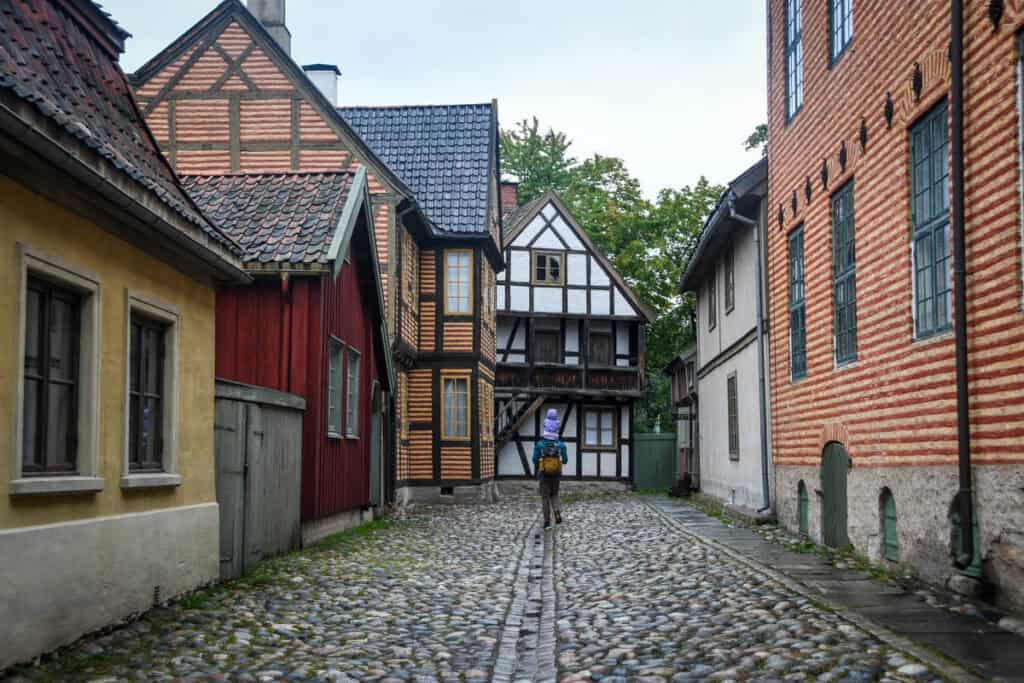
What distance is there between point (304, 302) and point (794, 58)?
709 cm

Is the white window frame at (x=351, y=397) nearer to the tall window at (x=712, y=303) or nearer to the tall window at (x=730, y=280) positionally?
the tall window at (x=730, y=280)

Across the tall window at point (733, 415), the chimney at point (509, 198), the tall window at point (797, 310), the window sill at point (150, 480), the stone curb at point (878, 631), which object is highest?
the chimney at point (509, 198)

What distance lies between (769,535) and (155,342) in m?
8.79

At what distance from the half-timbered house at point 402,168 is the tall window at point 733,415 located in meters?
6.46

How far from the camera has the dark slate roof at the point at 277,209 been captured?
13664 mm

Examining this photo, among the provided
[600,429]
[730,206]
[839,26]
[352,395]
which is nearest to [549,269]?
[600,429]

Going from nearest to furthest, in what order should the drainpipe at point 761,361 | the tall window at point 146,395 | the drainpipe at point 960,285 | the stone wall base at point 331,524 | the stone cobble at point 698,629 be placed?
the stone cobble at point 698,629, the drainpipe at point 960,285, the tall window at point 146,395, the stone wall base at point 331,524, the drainpipe at point 761,361

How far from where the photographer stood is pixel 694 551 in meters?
13.1

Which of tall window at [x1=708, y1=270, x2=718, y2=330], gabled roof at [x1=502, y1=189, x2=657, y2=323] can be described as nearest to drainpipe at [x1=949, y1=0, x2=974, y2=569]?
tall window at [x1=708, y1=270, x2=718, y2=330]

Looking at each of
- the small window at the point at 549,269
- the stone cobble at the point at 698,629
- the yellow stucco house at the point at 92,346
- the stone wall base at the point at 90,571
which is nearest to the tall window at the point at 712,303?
the stone cobble at the point at 698,629

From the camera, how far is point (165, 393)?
30.3ft

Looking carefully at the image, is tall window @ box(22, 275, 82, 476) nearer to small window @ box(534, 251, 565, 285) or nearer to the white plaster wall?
the white plaster wall

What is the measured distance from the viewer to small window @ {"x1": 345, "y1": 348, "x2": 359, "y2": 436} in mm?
16375

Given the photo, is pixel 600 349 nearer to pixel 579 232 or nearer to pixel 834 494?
pixel 579 232
